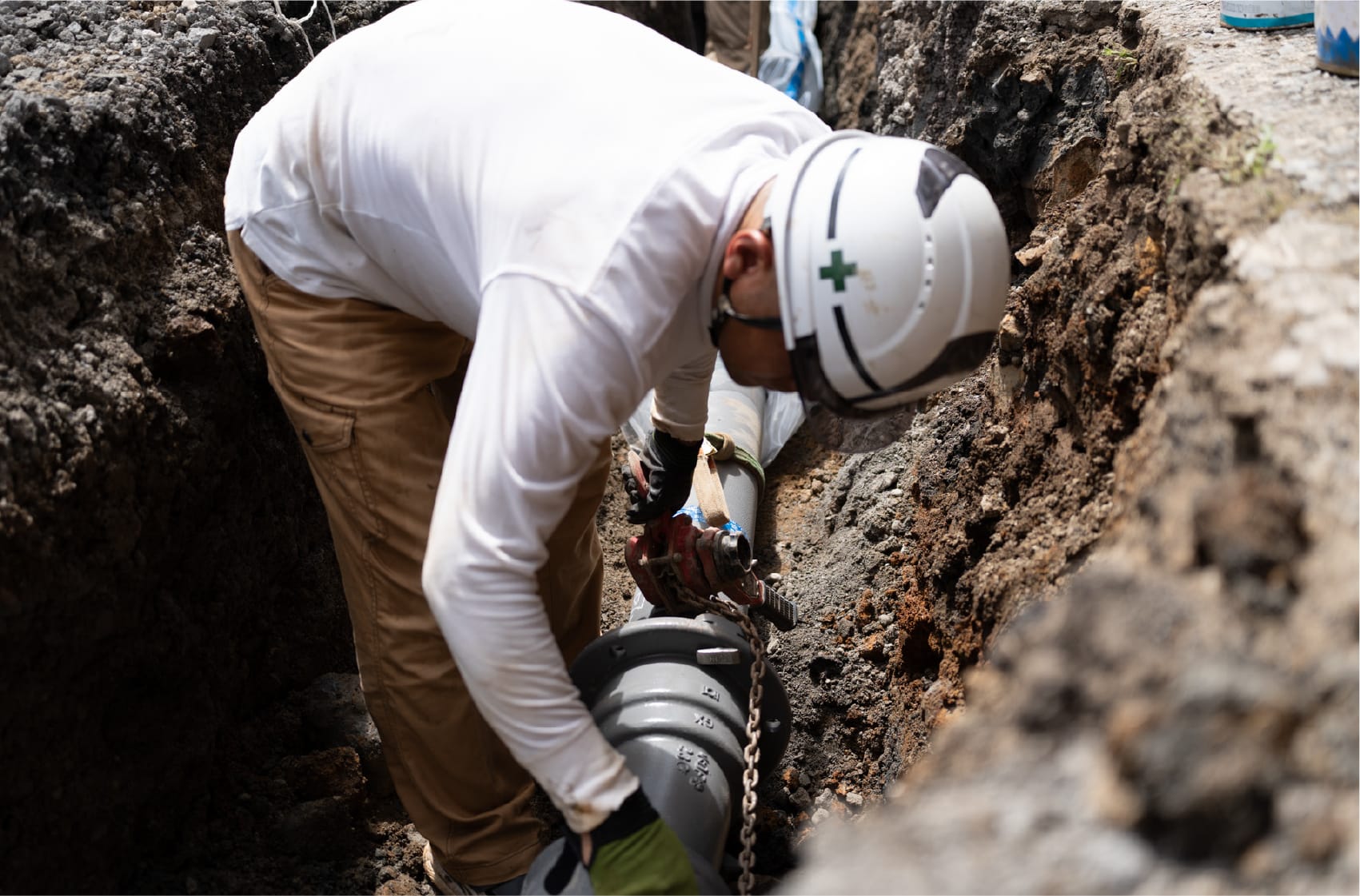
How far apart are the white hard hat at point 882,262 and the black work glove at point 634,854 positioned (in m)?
0.83

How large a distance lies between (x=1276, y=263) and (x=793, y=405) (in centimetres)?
262

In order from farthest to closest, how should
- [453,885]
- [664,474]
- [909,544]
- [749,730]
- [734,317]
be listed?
[909,544], [664,474], [453,885], [749,730], [734,317]

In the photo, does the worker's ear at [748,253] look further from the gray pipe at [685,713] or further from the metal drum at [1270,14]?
the metal drum at [1270,14]

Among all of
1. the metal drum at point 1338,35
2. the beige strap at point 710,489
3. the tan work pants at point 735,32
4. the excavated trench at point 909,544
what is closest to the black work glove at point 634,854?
the excavated trench at point 909,544

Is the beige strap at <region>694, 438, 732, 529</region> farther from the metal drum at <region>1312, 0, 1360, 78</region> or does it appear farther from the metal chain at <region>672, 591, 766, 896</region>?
the metal drum at <region>1312, 0, 1360, 78</region>

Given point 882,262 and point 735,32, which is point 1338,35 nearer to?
point 882,262

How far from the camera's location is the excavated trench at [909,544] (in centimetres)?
110

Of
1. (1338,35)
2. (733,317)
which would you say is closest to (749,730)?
(733,317)

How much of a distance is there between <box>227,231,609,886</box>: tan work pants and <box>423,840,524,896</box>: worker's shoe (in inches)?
1.0

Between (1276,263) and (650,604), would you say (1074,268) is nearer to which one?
(1276,263)

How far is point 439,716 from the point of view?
2.39 meters

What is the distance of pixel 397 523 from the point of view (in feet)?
7.60

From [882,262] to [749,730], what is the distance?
106 cm

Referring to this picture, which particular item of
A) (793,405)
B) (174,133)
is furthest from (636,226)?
(793,405)
